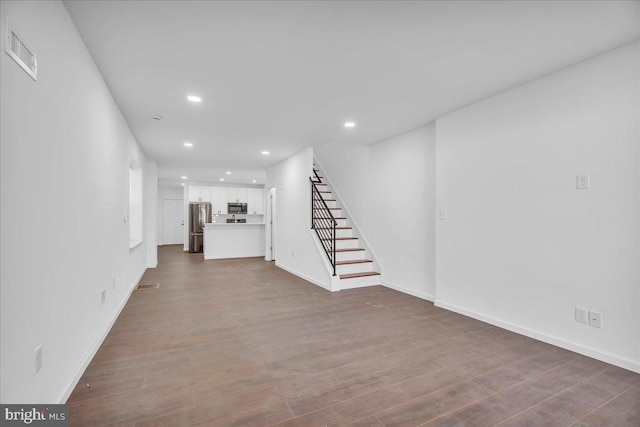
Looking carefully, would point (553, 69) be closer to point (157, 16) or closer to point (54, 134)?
point (157, 16)

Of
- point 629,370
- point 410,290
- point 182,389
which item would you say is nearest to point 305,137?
point 410,290

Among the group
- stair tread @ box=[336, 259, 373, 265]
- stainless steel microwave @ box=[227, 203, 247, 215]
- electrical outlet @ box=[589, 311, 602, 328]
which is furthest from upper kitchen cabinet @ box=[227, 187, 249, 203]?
electrical outlet @ box=[589, 311, 602, 328]

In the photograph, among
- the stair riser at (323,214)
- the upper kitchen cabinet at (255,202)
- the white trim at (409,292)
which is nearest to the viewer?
the white trim at (409,292)

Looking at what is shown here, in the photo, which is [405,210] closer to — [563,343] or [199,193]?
[563,343]

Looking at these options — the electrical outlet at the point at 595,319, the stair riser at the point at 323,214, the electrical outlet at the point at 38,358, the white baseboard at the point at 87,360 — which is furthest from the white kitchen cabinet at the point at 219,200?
the electrical outlet at the point at 595,319

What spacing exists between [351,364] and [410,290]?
8.37 ft

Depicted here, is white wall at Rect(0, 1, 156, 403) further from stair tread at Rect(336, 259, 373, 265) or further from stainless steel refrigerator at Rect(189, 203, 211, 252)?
stainless steel refrigerator at Rect(189, 203, 211, 252)

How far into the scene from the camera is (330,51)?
2.39 metres

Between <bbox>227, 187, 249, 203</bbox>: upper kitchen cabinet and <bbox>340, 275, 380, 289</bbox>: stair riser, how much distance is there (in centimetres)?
759

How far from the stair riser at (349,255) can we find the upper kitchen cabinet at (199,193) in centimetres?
735

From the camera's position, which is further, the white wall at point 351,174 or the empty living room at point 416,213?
the white wall at point 351,174

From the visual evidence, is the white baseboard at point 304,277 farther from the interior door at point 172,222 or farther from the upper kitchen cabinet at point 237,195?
the interior door at point 172,222

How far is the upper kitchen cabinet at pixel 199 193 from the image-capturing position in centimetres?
1094

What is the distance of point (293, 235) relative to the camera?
6430 millimetres
